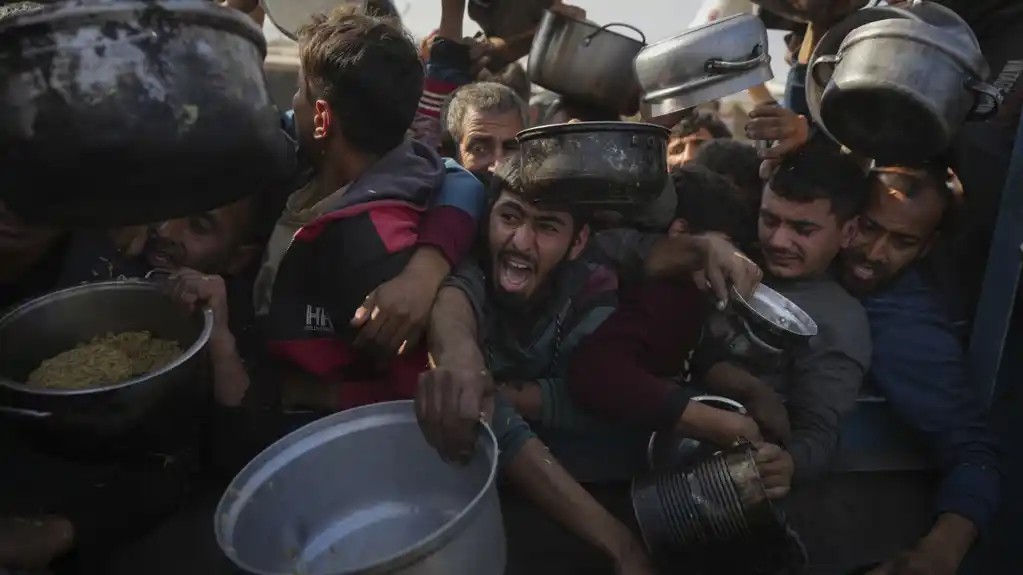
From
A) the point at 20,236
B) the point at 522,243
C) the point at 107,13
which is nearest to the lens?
the point at 107,13

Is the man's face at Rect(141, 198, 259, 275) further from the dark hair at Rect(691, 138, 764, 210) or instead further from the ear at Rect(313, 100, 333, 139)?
the dark hair at Rect(691, 138, 764, 210)

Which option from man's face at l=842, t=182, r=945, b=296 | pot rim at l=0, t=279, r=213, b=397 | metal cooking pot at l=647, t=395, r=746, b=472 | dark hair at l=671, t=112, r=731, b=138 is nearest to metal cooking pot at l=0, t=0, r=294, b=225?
pot rim at l=0, t=279, r=213, b=397

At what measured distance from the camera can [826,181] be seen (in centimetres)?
233

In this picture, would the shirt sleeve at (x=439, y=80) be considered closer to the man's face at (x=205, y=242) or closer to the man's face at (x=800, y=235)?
the man's face at (x=205, y=242)

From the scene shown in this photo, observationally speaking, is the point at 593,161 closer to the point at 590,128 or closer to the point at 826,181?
the point at 590,128

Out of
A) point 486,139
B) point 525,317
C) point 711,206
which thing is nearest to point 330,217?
point 525,317

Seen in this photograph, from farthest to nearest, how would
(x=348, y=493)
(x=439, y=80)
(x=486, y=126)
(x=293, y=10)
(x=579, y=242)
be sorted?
(x=439, y=80), (x=293, y=10), (x=486, y=126), (x=579, y=242), (x=348, y=493)

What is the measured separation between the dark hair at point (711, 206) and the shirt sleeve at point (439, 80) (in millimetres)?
1726

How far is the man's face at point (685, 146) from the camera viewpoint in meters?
3.42

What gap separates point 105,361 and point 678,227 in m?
1.67

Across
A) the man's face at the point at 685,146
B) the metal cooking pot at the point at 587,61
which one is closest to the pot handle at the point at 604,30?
the metal cooking pot at the point at 587,61

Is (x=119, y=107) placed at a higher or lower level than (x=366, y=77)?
higher

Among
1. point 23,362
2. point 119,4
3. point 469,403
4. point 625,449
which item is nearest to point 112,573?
point 23,362

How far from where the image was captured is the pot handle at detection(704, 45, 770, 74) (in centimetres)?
259
